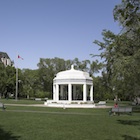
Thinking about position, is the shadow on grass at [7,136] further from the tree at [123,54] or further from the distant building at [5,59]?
the distant building at [5,59]

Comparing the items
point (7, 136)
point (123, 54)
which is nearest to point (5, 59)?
point (123, 54)

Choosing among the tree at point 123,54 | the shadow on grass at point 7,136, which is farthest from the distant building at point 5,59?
the shadow on grass at point 7,136

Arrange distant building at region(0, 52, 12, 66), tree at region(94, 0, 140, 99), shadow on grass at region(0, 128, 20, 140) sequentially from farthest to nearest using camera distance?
distant building at region(0, 52, 12, 66)
tree at region(94, 0, 140, 99)
shadow on grass at region(0, 128, 20, 140)

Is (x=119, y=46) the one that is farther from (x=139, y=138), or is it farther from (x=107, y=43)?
(x=139, y=138)

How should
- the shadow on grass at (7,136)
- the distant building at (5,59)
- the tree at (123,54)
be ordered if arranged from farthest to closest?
the distant building at (5,59) → the tree at (123,54) → the shadow on grass at (7,136)

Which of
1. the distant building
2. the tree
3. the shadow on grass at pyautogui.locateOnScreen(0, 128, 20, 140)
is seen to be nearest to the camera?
the shadow on grass at pyautogui.locateOnScreen(0, 128, 20, 140)

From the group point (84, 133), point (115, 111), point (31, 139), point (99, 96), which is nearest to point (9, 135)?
point (31, 139)

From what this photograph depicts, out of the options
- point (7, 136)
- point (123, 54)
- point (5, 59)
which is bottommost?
point (7, 136)

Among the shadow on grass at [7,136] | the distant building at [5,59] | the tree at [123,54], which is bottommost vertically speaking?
the shadow on grass at [7,136]

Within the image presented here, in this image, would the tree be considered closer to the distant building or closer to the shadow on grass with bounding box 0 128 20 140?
the shadow on grass with bounding box 0 128 20 140

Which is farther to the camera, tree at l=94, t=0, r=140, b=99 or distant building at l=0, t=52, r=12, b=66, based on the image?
distant building at l=0, t=52, r=12, b=66

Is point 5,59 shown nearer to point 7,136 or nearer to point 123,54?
point 123,54

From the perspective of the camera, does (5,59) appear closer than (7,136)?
No

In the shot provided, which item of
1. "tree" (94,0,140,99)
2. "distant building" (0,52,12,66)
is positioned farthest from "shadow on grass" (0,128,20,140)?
"distant building" (0,52,12,66)
